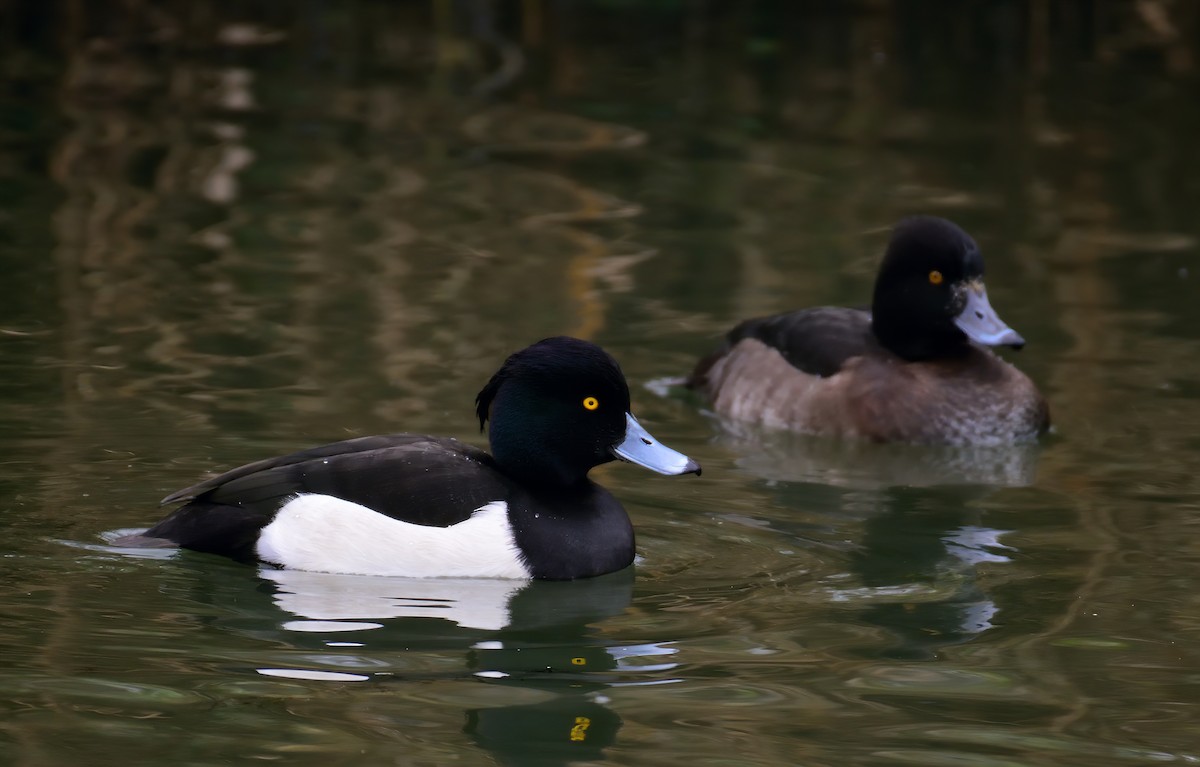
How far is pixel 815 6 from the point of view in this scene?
2378cm

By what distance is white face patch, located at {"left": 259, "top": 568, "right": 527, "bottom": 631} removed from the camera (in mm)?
6750

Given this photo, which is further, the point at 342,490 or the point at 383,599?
the point at 342,490

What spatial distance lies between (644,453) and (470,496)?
0.68 metres

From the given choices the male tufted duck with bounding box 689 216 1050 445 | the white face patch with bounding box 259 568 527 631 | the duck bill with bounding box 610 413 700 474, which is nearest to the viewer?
the white face patch with bounding box 259 568 527 631

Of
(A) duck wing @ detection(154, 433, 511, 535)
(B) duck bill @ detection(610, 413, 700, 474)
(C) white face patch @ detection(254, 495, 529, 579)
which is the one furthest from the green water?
(B) duck bill @ detection(610, 413, 700, 474)

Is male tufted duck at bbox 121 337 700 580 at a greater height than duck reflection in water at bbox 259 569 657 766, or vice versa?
male tufted duck at bbox 121 337 700 580

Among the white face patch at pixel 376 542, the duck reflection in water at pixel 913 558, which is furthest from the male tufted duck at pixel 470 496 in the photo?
the duck reflection in water at pixel 913 558

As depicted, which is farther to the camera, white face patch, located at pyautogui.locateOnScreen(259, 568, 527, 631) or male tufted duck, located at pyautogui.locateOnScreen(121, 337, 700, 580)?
male tufted duck, located at pyautogui.locateOnScreen(121, 337, 700, 580)

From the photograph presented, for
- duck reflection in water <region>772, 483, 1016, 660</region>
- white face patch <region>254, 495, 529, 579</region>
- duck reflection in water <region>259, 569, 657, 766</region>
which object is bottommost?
duck reflection in water <region>772, 483, 1016, 660</region>

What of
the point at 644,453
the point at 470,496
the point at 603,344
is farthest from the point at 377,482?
the point at 603,344

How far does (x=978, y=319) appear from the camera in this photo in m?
10.2

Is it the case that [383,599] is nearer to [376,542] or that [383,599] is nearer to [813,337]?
[376,542]

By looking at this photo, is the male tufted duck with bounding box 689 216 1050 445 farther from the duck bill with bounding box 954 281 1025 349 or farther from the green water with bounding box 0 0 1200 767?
the green water with bounding box 0 0 1200 767

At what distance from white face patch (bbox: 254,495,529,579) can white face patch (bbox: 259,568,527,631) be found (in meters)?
0.04
